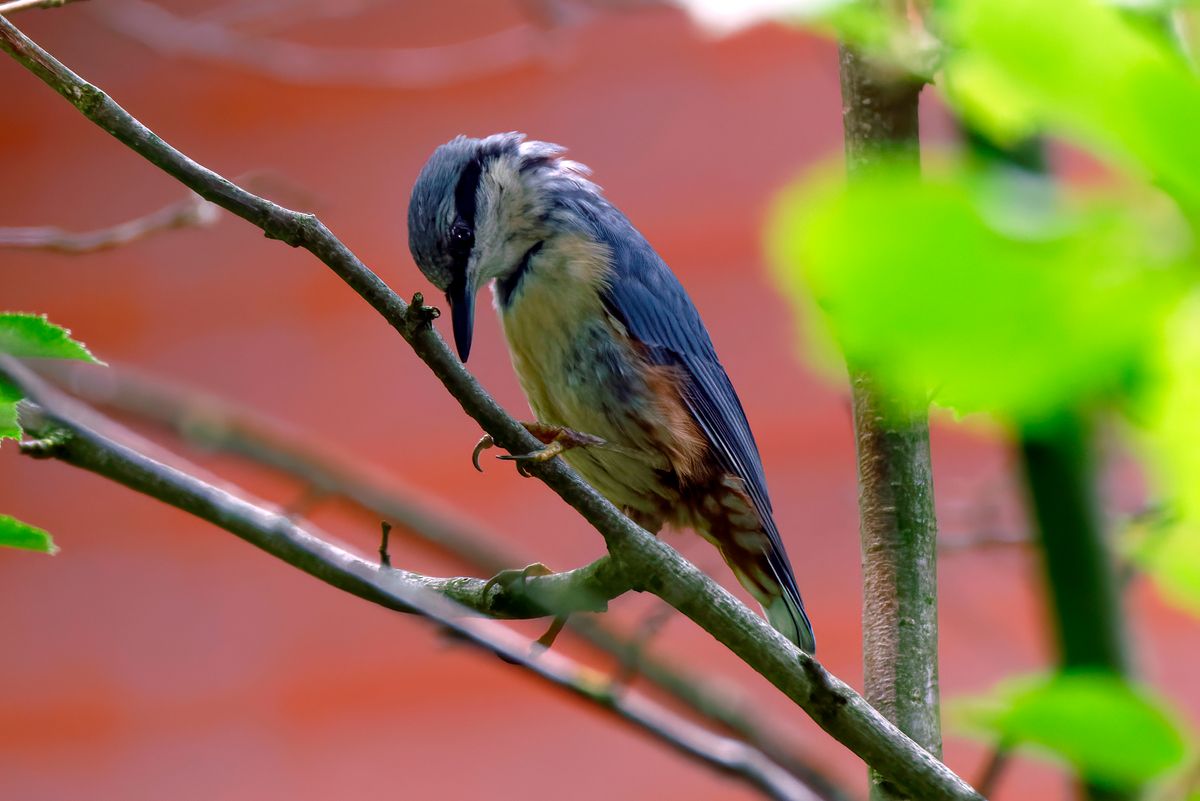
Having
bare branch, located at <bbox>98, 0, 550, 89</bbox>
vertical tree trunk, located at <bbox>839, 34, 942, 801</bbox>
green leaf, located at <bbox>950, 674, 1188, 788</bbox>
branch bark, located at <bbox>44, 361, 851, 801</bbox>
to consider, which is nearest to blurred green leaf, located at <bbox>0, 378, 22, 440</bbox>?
branch bark, located at <bbox>44, 361, 851, 801</bbox>

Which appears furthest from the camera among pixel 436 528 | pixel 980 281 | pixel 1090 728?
pixel 436 528

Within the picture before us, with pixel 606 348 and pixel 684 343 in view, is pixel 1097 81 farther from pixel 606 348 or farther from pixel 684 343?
pixel 684 343

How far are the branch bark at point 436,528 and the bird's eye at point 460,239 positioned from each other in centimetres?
78

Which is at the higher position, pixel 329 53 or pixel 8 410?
pixel 329 53

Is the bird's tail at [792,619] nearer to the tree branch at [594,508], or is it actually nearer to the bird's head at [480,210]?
the bird's head at [480,210]

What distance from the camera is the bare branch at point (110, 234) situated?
4.93 feet

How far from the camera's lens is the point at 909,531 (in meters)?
1.46

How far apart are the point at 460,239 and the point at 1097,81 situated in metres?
1.81

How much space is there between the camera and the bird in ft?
6.99

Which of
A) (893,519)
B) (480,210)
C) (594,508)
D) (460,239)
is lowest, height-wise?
(594,508)

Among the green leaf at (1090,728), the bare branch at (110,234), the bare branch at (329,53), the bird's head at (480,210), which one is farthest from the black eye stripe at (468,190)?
the green leaf at (1090,728)

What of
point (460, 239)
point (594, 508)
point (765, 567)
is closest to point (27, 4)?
point (594, 508)

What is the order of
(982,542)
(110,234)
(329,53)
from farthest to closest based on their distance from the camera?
(329,53), (982,542), (110,234)

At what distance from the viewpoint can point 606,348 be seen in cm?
214
